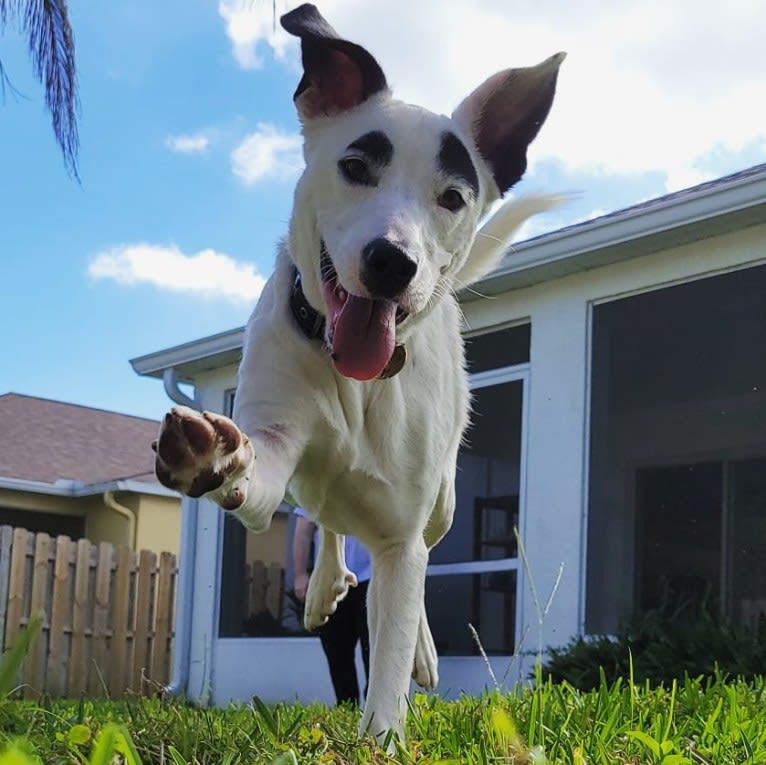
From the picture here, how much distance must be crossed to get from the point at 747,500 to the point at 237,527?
5.65m

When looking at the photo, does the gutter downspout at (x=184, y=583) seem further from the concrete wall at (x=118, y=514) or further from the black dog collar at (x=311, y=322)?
the black dog collar at (x=311, y=322)

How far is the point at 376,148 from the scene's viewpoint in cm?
Result: 282

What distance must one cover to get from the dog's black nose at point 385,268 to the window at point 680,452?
18.3 ft

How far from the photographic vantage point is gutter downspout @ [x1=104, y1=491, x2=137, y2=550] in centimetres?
1736

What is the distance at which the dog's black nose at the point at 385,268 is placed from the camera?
2.56 metres

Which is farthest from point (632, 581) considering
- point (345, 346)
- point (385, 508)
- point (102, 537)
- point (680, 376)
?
point (102, 537)

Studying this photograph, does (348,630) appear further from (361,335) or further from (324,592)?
(361,335)

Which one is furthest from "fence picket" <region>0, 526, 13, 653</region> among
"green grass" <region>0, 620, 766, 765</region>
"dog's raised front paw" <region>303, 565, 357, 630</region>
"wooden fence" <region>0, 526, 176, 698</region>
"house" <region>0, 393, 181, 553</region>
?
"green grass" <region>0, 620, 766, 765</region>

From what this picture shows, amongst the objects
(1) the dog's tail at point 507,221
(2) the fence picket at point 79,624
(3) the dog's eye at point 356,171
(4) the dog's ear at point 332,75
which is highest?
(4) the dog's ear at point 332,75

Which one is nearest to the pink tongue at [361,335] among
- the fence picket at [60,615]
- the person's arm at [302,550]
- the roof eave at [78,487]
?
the person's arm at [302,550]

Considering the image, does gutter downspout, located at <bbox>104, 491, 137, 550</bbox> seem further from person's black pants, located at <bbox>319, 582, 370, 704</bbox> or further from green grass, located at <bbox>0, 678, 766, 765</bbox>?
green grass, located at <bbox>0, 678, 766, 765</bbox>

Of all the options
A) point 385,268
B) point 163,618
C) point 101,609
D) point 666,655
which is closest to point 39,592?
point 101,609

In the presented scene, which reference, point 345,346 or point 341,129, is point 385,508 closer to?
point 345,346

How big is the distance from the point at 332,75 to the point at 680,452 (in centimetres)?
721
